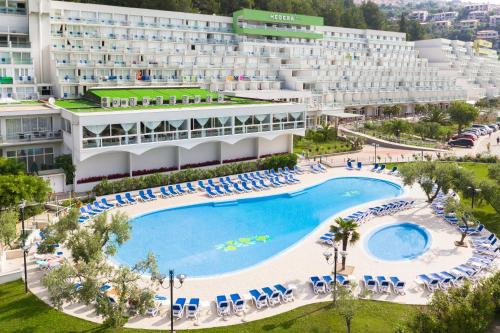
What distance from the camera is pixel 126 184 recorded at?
1251 inches

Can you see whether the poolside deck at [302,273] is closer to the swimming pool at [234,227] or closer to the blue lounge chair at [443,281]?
the blue lounge chair at [443,281]

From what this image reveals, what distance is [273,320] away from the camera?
16438 mm

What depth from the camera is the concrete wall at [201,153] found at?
36.8 meters

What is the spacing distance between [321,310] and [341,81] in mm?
52595

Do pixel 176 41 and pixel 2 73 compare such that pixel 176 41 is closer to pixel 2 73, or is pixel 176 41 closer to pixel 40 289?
pixel 2 73

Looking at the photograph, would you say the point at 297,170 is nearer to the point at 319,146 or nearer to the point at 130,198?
the point at 319,146

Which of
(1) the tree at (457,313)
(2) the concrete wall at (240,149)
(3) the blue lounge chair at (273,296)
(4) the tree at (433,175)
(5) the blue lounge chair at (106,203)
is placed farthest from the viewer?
(2) the concrete wall at (240,149)

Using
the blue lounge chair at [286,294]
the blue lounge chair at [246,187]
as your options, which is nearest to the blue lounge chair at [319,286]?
the blue lounge chair at [286,294]

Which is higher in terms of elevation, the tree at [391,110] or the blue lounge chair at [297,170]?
the tree at [391,110]

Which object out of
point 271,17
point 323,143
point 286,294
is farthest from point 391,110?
point 286,294

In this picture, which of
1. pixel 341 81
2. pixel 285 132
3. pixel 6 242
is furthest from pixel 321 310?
pixel 341 81

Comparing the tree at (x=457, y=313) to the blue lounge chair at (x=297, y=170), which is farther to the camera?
the blue lounge chair at (x=297, y=170)

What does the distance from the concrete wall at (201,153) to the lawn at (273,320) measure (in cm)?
2017

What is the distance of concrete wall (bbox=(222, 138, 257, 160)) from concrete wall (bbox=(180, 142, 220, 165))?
68 cm
